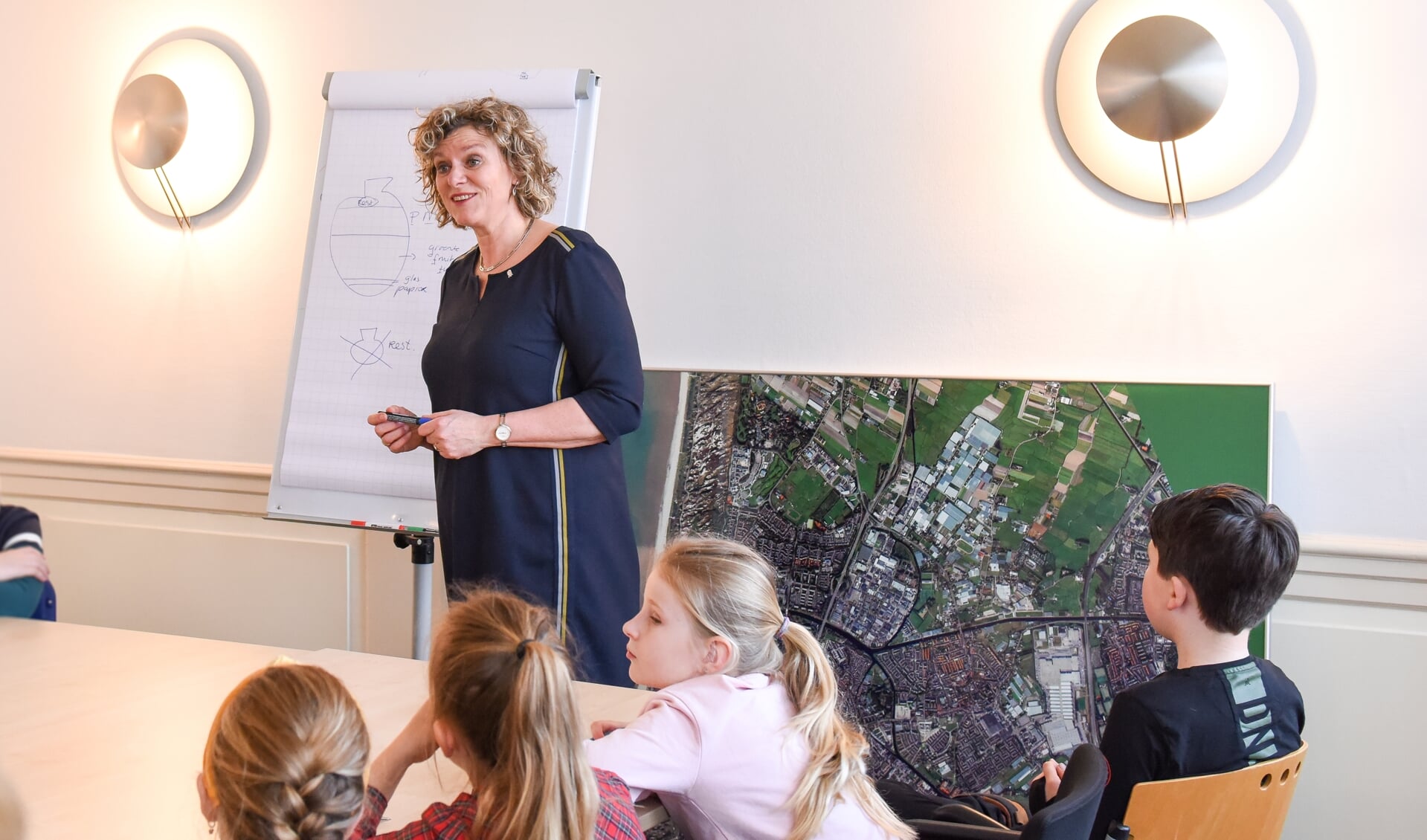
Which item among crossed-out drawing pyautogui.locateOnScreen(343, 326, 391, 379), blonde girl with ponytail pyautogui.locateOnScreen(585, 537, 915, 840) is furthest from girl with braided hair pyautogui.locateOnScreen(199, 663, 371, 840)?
crossed-out drawing pyautogui.locateOnScreen(343, 326, 391, 379)

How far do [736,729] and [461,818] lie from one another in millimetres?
356

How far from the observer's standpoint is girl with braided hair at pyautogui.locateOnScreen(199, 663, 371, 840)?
89 centimetres

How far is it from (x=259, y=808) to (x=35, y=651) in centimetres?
115

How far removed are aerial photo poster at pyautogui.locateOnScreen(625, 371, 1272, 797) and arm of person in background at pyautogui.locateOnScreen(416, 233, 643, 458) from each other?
0.71m

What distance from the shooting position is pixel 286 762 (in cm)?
90

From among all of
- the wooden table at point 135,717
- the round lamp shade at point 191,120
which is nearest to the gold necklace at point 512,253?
the wooden table at point 135,717

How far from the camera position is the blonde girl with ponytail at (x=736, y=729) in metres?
1.22

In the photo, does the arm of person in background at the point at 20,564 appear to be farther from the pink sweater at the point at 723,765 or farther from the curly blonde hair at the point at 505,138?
the pink sweater at the point at 723,765

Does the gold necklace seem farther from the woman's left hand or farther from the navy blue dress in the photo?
the woman's left hand

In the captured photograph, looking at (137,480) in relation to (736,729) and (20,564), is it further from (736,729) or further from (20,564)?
(736,729)

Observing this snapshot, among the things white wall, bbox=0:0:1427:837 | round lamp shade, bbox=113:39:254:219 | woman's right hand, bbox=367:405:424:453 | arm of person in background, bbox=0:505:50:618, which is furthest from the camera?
round lamp shade, bbox=113:39:254:219

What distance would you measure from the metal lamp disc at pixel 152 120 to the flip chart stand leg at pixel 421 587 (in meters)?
1.59

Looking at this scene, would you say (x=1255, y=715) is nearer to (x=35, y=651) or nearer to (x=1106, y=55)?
(x=1106, y=55)

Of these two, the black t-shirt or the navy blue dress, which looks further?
the navy blue dress
